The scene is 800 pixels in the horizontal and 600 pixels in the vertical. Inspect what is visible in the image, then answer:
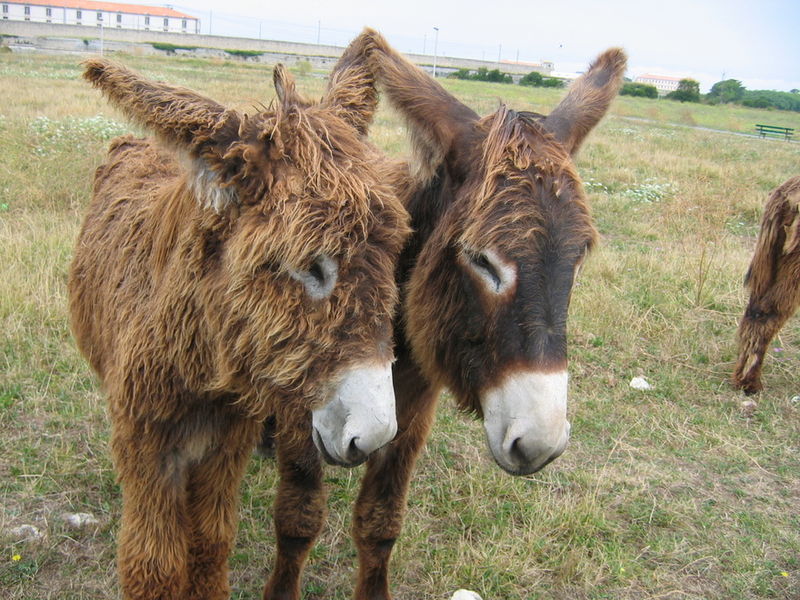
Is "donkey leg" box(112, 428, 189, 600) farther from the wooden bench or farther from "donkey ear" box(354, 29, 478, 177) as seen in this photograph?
the wooden bench

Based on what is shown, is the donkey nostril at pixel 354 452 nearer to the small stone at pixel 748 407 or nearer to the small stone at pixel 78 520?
the small stone at pixel 78 520

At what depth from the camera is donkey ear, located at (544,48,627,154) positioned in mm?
2848

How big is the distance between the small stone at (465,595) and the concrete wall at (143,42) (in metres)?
54.7

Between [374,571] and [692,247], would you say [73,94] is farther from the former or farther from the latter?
[374,571]

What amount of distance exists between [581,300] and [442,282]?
4529 mm

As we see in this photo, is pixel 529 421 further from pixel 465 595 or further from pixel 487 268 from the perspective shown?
pixel 465 595

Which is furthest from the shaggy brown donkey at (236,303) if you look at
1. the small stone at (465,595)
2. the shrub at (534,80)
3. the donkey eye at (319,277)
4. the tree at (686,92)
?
the tree at (686,92)

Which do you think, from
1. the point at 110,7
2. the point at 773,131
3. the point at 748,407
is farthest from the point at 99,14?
the point at 748,407

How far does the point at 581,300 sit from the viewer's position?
6781mm

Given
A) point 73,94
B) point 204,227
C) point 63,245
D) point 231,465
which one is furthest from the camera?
point 73,94

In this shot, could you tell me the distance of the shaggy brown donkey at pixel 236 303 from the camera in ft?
6.48

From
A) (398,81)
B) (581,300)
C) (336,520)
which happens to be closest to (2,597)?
(336,520)

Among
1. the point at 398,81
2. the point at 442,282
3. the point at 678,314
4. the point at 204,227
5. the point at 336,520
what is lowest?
the point at 336,520

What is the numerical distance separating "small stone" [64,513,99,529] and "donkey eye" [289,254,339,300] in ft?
8.39
